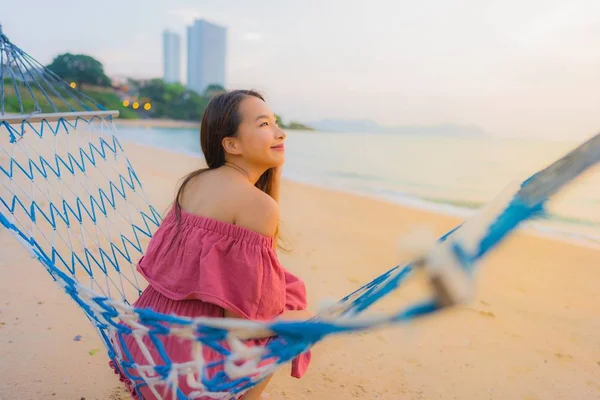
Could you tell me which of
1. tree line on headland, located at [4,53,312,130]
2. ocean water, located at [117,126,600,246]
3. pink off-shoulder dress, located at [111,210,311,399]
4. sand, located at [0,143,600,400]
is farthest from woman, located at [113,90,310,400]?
tree line on headland, located at [4,53,312,130]

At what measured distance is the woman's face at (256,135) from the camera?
144cm

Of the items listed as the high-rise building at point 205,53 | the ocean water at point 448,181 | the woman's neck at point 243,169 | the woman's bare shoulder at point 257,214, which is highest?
the high-rise building at point 205,53

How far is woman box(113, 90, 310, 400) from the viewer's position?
49.3 inches

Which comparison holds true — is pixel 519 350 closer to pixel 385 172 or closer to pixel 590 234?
pixel 590 234

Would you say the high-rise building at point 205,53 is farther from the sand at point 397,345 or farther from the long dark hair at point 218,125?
the long dark hair at point 218,125

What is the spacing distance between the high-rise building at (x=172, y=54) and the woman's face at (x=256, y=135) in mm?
78236

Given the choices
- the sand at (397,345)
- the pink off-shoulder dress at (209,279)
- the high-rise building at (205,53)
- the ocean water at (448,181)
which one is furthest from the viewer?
the high-rise building at (205,53)

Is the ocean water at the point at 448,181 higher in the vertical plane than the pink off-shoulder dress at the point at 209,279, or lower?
lower

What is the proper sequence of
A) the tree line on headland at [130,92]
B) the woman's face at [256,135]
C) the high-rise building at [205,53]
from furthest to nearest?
the high-rise building at [205,53], the tree line on headland at [130,92], the woman's face at [256,135]

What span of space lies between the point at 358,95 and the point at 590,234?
2828 centimetres

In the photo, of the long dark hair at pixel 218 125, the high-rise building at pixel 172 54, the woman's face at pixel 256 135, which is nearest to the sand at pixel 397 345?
the woman's face at pixel 256 135

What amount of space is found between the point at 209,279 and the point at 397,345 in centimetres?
123

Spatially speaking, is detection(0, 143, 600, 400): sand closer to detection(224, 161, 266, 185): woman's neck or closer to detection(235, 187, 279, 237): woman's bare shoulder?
detection(235, 187, 279, 237): woman's bare shoulder

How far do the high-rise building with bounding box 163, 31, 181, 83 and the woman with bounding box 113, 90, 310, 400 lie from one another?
7826cm
